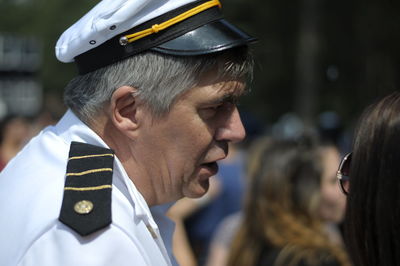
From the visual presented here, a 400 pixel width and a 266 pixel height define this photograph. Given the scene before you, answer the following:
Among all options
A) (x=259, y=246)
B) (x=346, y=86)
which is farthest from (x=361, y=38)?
(x=259, y=246)

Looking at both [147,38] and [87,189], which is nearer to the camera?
[87,189]

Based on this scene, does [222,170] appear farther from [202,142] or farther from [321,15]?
[321,15]

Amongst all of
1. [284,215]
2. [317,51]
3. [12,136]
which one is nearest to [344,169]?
[284,215]

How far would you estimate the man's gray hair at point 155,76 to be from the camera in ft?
6.52

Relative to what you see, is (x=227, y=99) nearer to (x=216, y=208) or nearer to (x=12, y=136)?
(x=216, y=208)

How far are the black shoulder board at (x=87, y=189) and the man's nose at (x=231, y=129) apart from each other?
0.34 m

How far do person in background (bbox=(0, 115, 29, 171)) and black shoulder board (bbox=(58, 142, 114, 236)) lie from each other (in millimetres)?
5380

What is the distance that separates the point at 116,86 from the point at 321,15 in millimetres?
14612

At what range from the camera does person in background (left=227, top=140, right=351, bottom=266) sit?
10.6ft

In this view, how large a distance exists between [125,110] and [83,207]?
1.22ft

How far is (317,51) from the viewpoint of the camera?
16391mm

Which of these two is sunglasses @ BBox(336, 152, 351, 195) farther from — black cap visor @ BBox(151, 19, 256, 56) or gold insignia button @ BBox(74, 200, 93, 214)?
gold insignia button @ BBox(74, 200, 93, 214)

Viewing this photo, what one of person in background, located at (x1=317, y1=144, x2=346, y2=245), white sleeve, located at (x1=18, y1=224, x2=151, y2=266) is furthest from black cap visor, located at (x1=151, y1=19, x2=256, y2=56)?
person in background, located at (x1=317, y1=144, x2=346, y2=245)

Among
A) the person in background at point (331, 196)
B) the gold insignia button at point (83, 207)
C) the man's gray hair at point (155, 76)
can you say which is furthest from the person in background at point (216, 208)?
the gold insignia button at point (83, 207)
